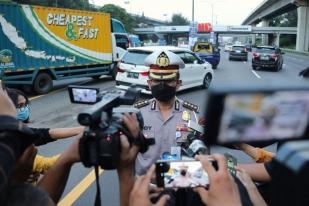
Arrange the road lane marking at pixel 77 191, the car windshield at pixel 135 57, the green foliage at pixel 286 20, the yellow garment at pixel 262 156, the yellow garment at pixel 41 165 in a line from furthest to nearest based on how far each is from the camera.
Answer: the green foliage at pixel 286 20 < the car windshield at pixel 135 57 < the road lane marking at pixel 77 191 < the yellow garment at pixel 41 165 < the yellow garment at pixel 262 156

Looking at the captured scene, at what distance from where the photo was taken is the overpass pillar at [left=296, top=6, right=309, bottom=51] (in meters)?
50.3

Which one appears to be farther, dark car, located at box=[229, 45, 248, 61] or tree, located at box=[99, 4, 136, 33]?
tree, located at box=[99, 4, 136, 33]

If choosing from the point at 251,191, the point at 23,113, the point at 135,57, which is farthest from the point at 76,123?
the point at 251,191

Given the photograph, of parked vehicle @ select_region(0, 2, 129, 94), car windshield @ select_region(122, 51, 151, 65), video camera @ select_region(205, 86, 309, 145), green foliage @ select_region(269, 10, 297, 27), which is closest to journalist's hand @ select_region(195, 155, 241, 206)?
video camera @ select_region(205, 86, 309, 145)

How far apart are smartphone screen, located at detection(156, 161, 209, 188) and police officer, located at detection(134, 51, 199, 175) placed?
1.17m

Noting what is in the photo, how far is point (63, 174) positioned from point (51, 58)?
12319 millimetres

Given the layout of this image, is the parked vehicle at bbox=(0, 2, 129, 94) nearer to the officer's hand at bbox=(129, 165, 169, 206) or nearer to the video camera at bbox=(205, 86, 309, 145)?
the officer's hand at bbox=(129, 165, 169, 206)

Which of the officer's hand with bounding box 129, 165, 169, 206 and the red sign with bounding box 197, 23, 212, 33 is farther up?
the red sign with bounding box 197, 23, 212, 33

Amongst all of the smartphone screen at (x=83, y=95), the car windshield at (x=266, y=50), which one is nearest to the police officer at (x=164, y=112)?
the smartphone screen at (x=83, y=95)

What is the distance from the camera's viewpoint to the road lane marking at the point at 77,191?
14.8 ft

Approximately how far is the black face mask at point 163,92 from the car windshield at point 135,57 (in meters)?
8.35

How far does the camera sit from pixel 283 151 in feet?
2.27

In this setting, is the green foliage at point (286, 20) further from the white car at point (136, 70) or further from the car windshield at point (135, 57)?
the car windshield at point (135, 57)

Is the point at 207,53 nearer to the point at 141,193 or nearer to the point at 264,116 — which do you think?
the point at 141,193
